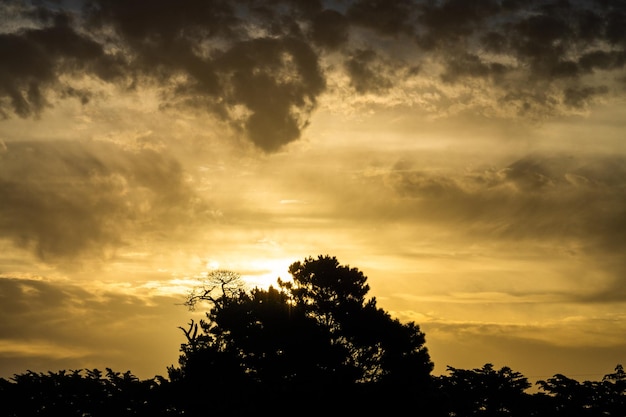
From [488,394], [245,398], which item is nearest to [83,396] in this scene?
[245,398]

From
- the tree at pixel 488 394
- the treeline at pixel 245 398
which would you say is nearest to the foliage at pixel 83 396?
the treeline at pixel 245 398

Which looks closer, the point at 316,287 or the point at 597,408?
the point at 597,408

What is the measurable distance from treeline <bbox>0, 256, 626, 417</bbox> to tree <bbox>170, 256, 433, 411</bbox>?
0.26 feet

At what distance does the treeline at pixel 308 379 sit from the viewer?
39156 mm

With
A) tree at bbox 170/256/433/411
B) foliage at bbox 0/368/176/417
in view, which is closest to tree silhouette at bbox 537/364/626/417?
tree at bbox 170/256/433/411

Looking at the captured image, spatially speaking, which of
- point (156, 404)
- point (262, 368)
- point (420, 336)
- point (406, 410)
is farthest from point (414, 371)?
point (156, 404)

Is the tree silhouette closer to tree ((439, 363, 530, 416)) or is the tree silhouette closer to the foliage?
tree ((439, 363, 530, 416))

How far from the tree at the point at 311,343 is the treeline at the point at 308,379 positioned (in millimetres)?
79

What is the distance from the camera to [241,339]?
47906 mm

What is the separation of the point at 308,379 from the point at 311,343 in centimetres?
320

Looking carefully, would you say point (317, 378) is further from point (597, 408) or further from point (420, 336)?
point (597, 408)

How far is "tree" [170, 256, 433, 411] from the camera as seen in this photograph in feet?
144

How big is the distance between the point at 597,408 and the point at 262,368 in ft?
72.2

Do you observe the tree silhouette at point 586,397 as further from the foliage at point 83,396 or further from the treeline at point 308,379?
the foliage at point 83,396
